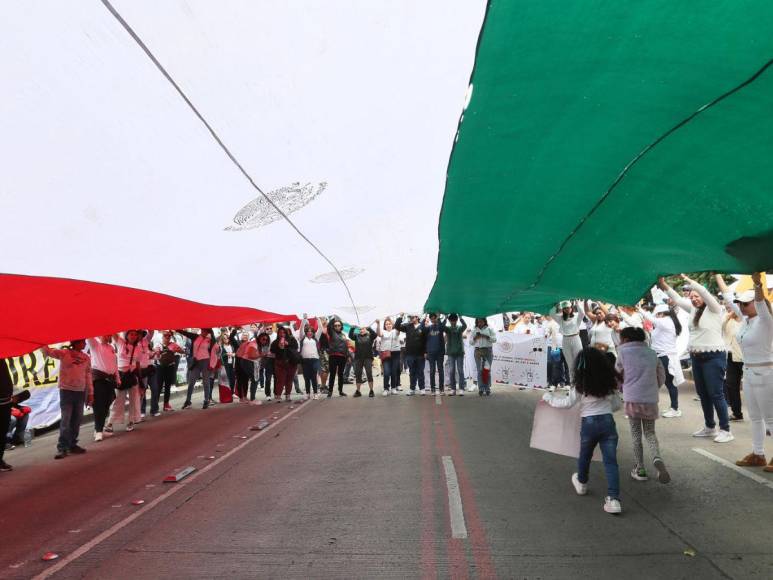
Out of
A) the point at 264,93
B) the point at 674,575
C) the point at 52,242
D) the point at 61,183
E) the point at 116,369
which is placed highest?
the point at 264,93

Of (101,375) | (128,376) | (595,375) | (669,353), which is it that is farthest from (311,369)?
(595,375)

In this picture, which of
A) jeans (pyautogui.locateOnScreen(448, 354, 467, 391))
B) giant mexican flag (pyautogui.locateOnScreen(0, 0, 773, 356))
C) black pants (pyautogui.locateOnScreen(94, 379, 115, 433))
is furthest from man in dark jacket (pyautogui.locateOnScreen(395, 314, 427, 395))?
giant mexican flag (pyautogui.locateOnScreen(0, 0, 773, 356))

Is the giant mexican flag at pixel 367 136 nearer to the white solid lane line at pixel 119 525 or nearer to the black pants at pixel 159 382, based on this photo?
the white solid lane line at pixel 119 525

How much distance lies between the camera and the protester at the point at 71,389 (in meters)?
10.5

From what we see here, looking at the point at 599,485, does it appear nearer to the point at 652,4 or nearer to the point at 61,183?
the point at 652,4

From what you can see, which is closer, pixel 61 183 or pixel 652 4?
pixel 652 4

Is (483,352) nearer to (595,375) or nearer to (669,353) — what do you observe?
(669,353)

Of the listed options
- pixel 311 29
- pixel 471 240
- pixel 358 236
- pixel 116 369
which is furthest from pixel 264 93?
pixel 116 369

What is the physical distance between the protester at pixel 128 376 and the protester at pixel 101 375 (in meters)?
0.87

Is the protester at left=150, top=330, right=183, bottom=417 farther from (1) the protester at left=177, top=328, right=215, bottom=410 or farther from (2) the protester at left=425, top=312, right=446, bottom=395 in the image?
(2) the protester at left=425, top=312, right=446, bottom=395

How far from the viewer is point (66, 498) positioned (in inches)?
298

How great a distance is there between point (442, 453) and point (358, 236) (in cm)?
336

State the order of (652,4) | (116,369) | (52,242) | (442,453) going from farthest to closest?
1. (116,369)
2. (442,453)
3. (52,242)
4. (652,4)

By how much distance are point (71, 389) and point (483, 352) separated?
10.7 m
